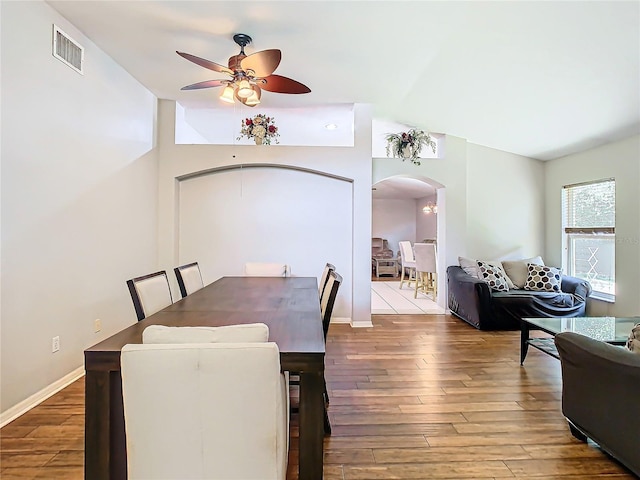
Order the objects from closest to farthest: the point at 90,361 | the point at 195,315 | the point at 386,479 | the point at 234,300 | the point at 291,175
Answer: the point at 90,361
the point at 386,479
the point at 195,315
the point at 234,300
the point at 291,175

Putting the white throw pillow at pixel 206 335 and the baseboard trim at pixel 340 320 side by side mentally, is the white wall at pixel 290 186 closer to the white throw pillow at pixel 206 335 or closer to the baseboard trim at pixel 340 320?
the baseboard trim at pixel 340 320

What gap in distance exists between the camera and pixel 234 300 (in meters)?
2.61

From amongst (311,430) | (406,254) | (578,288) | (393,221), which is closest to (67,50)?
(311,430)

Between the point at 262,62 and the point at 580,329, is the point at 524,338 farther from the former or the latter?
the point at 262,62

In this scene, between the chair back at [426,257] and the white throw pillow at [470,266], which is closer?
the white throw pillow at [470,266]

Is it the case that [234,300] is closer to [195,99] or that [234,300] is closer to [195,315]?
[195,315]

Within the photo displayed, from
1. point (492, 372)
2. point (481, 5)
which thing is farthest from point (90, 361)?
point (481, 5)

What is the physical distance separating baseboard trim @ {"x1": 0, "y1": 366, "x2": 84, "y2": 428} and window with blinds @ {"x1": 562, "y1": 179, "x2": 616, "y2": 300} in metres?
6.00

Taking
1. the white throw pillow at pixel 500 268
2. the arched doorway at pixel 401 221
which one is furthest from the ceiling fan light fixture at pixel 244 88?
the arched doorway at pixel 401 221

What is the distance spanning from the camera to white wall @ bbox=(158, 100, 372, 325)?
15.7 ft

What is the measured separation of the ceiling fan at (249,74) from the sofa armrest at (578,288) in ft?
14.5

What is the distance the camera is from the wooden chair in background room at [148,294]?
2.24 metres

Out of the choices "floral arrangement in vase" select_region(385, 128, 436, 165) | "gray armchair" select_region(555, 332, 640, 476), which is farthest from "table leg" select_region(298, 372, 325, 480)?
"floral arrangement in vase" select_region(385, 128, 436, 165)

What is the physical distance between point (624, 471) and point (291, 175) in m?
4.21
